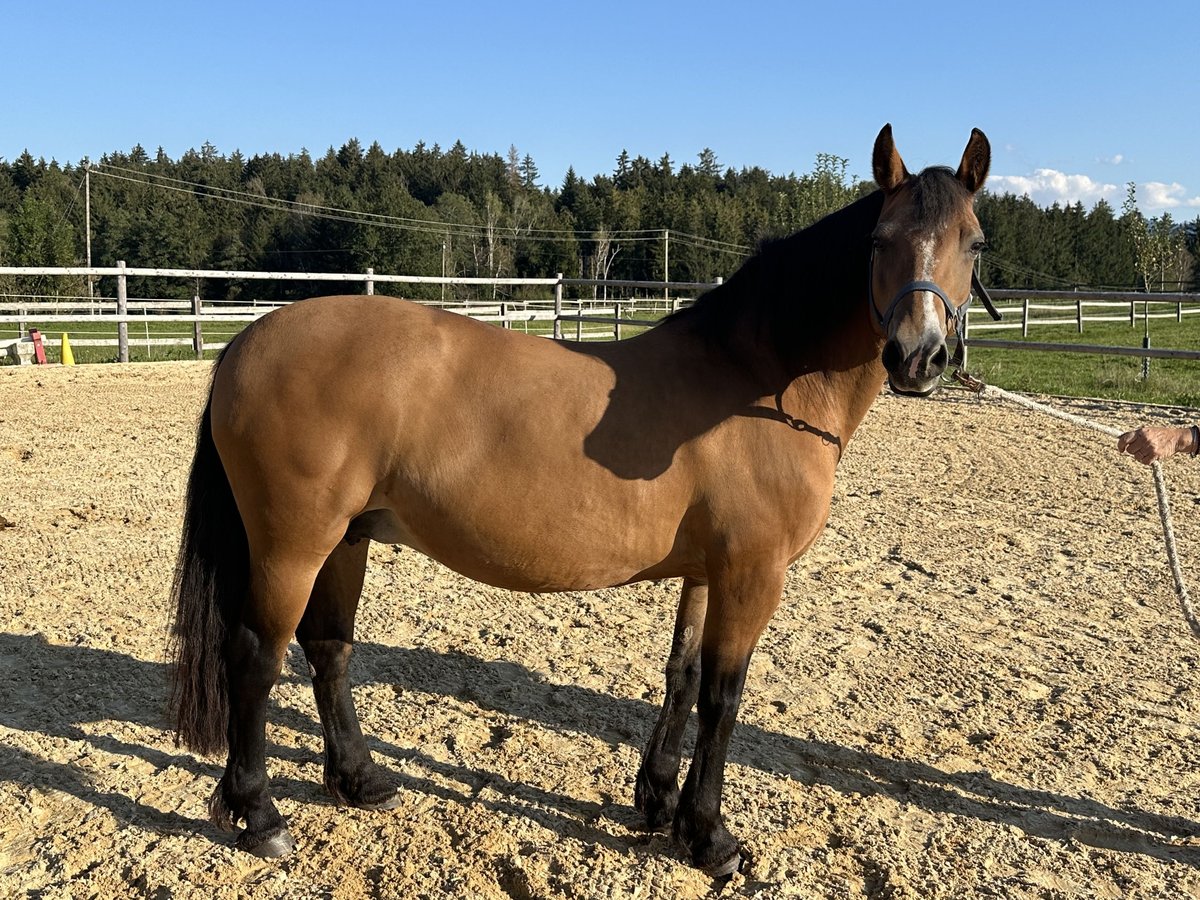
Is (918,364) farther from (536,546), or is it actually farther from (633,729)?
(633,729)

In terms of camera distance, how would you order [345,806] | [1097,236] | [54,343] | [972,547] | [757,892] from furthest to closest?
1. [1097,236]
2. [54,343]
3. [972,547]
4. [345,806]
5. [757,892]

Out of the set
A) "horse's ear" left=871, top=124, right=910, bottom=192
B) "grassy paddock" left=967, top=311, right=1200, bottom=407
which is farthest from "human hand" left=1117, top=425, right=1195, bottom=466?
"grassy paddock" left=967, top=311, right=1200, bottom=407

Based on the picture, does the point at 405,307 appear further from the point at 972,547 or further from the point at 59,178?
the point at 59,178

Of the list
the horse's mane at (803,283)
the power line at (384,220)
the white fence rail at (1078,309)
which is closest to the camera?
the horse's mane at (803,283)

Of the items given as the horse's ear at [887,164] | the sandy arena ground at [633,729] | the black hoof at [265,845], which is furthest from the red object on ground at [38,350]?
the horse's ear at [887,164]

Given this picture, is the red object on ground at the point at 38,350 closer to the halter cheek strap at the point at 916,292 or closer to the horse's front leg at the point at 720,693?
the horse's front leg at the point at 720,693

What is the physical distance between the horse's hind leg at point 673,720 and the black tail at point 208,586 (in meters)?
1.43

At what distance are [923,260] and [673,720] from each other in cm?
172

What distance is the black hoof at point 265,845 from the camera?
8.77 ft

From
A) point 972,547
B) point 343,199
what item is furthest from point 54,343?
point 343,199

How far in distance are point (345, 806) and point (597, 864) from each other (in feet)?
2.99

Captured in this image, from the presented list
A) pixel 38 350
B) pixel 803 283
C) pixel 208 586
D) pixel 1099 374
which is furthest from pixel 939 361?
pixel 38 350

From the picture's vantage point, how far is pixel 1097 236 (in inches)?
2753

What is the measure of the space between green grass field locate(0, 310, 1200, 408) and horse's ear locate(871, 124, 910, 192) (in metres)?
10.1
